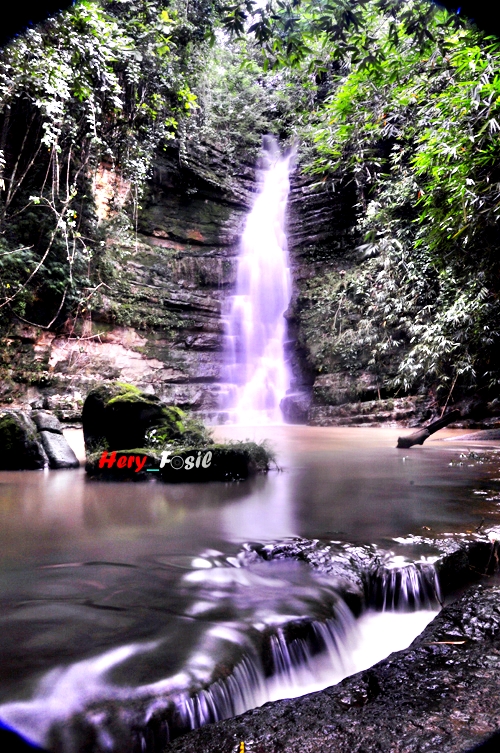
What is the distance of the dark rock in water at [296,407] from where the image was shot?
56.9ft

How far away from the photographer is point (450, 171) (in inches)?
198

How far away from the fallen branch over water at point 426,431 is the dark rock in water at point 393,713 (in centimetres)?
675

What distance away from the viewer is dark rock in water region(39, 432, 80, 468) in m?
6.82

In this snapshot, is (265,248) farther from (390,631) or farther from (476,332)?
(390,631)

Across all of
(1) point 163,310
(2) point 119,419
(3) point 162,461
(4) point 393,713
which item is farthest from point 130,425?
(1) point 163,310

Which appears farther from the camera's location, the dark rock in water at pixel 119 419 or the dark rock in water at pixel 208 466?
the dark rock in water at pixel 119 419

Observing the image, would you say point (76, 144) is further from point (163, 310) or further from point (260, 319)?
point (260, 319)

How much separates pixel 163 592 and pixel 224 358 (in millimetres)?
16066

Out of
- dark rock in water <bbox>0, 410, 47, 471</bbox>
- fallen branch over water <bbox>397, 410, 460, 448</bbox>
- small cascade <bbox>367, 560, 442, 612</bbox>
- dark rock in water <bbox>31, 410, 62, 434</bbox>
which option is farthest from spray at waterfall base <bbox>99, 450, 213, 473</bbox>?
fallen branch over water <bbox>397, 410, 460, 448</bbox>

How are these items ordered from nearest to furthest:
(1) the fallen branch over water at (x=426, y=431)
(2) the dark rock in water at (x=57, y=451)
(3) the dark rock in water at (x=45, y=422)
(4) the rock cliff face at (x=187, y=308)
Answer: (2) the dark rock in water at (x=57, y=451)
(3) the dark rock in water at (x=45, y=422)
(1) the fallen branch over water at (x=426, y=431)
(4) the rock cliff face at (x=187, y=308)

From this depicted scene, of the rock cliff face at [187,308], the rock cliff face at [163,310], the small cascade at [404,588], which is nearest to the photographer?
the small cascade at [404,588]

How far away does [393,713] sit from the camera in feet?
4.91

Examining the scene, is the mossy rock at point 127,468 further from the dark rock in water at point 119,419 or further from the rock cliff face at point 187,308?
the rock cliff face at point 187,308

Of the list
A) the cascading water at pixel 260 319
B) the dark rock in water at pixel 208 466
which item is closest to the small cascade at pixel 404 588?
the dark rock in water at pixel 208 466
